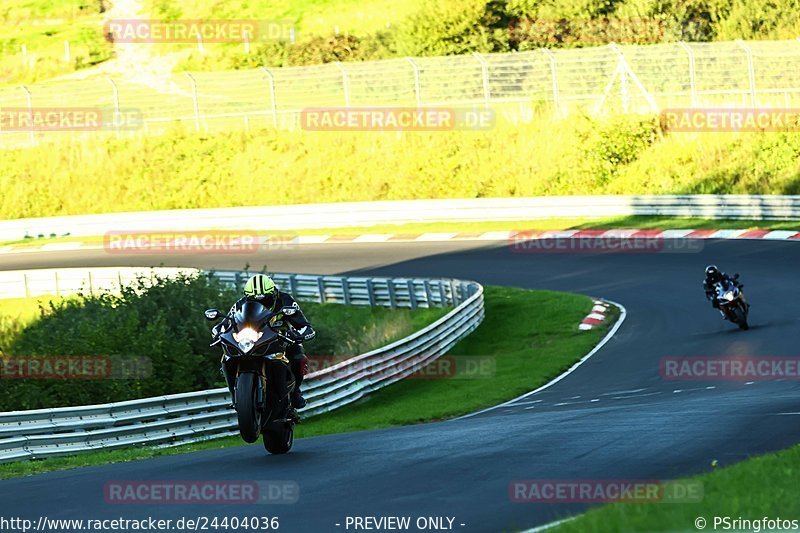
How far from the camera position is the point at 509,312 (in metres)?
26.1

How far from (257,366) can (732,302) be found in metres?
12.1

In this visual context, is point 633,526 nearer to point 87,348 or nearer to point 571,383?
point 571,383

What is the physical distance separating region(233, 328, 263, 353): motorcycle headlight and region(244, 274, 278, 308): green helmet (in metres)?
0.51

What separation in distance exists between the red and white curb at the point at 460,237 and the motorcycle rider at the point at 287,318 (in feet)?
70.2

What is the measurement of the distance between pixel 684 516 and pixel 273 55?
188 feet

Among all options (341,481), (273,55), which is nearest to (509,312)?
(341,481)

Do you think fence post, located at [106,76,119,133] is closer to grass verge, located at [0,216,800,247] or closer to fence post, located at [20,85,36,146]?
fence post, located at [20,85,36,146]

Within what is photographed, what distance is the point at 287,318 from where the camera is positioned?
36.4ft

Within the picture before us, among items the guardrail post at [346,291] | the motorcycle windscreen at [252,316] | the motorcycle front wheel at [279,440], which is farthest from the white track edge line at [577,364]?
the motorcycle windscreen at [252,316]

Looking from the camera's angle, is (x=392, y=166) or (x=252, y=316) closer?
(x=252, y=316)

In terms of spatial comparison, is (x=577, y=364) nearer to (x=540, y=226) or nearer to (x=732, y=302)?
(x=732, y=302)

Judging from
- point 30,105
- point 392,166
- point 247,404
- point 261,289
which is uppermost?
point 30,105

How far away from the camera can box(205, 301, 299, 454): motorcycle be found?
10.3 m

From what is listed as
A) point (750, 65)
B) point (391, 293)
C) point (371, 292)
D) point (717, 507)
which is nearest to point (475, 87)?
point (750, 65)
